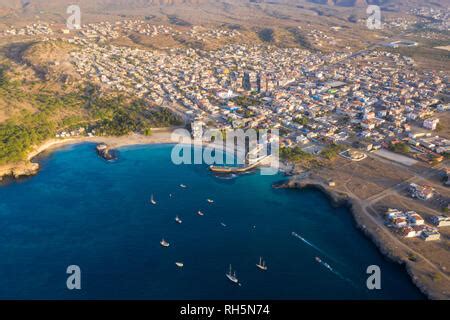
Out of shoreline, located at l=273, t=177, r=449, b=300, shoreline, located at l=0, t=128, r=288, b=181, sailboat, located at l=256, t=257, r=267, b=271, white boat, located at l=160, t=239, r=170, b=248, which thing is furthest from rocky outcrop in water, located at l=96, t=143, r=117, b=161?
sailboat, located at l=256, t=257, r=267, b=271

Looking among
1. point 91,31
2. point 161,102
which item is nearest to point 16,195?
point 161,102

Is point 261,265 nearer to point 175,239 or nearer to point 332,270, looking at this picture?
point 332,270

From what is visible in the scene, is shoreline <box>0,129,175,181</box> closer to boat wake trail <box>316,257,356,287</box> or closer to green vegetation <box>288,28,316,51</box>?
boat wake trail <box>316,257,356,287</box>

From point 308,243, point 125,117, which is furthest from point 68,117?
point 308,243

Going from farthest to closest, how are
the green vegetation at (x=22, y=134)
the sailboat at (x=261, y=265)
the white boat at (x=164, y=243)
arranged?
the green vegetation at (x=22, y=134) < the white boat at (x=164, y=243) < the sailboat at (x=261, y=265)

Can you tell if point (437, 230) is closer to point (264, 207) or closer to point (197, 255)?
point (264, 207)

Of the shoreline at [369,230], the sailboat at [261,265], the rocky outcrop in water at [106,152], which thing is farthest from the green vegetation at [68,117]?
the sailboat at [261,265]

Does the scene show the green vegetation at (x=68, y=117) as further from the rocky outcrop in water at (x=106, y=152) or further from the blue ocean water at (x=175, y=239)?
the blue ocean water at (x=175, y=239)
